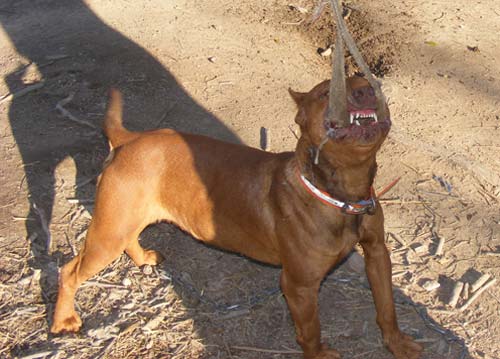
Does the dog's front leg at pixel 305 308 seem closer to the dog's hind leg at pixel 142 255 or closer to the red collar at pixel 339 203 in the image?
the red collar at pixel 339 203

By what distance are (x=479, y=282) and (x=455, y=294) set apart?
22 cm

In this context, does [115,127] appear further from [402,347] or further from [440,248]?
[440,248]

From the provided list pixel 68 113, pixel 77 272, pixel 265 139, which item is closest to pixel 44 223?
pixel 77 272

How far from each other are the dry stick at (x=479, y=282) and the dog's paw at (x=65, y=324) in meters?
2.75

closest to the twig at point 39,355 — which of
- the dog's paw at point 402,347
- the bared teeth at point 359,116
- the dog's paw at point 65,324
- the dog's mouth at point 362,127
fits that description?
the dog's paw at point 65,324

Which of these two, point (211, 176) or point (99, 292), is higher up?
point (211, 176)

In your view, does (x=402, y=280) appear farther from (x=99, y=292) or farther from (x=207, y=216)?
(x=99, y=292)

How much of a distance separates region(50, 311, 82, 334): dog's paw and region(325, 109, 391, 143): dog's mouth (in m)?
2.39

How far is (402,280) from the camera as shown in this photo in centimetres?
532

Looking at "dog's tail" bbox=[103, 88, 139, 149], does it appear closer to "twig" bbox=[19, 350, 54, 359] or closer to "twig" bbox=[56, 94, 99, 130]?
"twig" bbox=[19, 350, 54, 359]

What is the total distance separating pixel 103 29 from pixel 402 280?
16.4 ft

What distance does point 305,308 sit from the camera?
440 centimetres

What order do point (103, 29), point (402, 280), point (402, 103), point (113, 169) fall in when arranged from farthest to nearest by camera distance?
1. point (103, 29)
2. point (402, 103)
3. point (402, 280)
4. point (113, 169)

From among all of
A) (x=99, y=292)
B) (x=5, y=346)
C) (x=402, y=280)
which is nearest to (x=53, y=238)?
(x=99, y=292)
